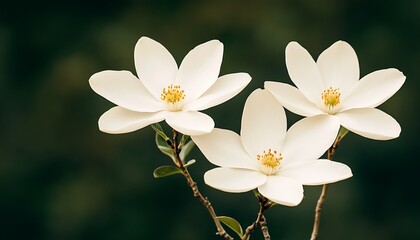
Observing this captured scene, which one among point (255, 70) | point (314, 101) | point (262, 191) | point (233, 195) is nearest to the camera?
point (262, 191)

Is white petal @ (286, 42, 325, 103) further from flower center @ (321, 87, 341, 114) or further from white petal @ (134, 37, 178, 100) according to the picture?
white petal @ (134, 37, 178, 100)

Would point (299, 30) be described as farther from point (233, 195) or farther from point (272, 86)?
point (272, 86)

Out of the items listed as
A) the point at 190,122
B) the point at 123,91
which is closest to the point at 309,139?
the point at 190,122

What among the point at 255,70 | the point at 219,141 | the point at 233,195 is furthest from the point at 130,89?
the point at 255,70

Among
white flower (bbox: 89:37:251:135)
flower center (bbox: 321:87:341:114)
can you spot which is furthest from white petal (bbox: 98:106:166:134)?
flower center (bbox: 321:87:341:114)

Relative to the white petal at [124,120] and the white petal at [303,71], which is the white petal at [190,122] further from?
the white petal at [303,71]

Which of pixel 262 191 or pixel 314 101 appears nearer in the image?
pixel 262 191

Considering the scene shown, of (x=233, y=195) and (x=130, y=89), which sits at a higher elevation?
(x=130, y=89)

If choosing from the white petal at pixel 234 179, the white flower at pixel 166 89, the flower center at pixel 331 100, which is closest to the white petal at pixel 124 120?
the white flower at pixel 166 89
